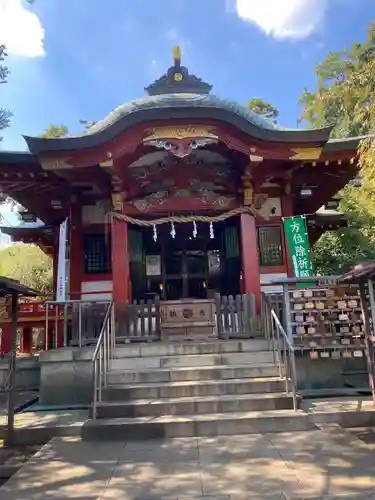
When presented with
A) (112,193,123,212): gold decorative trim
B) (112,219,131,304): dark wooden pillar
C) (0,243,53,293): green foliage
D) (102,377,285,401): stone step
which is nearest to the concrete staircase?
(102,377,285,401): stone step

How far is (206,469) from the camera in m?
4.11

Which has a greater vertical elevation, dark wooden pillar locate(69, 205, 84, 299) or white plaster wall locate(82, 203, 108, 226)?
white plaster wall locate(82, 203, 108, 226)

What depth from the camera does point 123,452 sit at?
481 cm

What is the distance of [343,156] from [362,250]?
7.07 metres

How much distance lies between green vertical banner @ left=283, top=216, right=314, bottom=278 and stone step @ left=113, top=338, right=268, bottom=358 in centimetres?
269

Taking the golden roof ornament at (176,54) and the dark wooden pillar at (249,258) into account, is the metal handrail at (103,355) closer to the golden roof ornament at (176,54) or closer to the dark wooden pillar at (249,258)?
the dark wooden pillar at (249,258)

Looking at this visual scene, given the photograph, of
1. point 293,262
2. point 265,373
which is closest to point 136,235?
point 293,262

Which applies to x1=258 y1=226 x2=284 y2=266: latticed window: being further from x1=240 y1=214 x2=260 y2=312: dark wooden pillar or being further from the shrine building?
x1=240 y1=214 x2=260 y2=312: dark wooden pillar

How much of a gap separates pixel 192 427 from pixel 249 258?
15.8ft

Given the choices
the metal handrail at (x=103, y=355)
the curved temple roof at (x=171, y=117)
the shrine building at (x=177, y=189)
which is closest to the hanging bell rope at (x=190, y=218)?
the shrine building at (x=177, y=189)

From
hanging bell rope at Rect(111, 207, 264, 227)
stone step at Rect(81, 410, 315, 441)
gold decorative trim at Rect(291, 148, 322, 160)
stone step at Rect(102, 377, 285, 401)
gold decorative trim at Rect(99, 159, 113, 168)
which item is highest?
gold decorative trim at Rect(291, 148, 322, 160)

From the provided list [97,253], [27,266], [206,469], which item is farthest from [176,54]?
Answer: [27,266]

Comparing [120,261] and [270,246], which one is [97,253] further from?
[270,246]

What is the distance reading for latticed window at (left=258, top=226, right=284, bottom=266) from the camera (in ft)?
34.2
